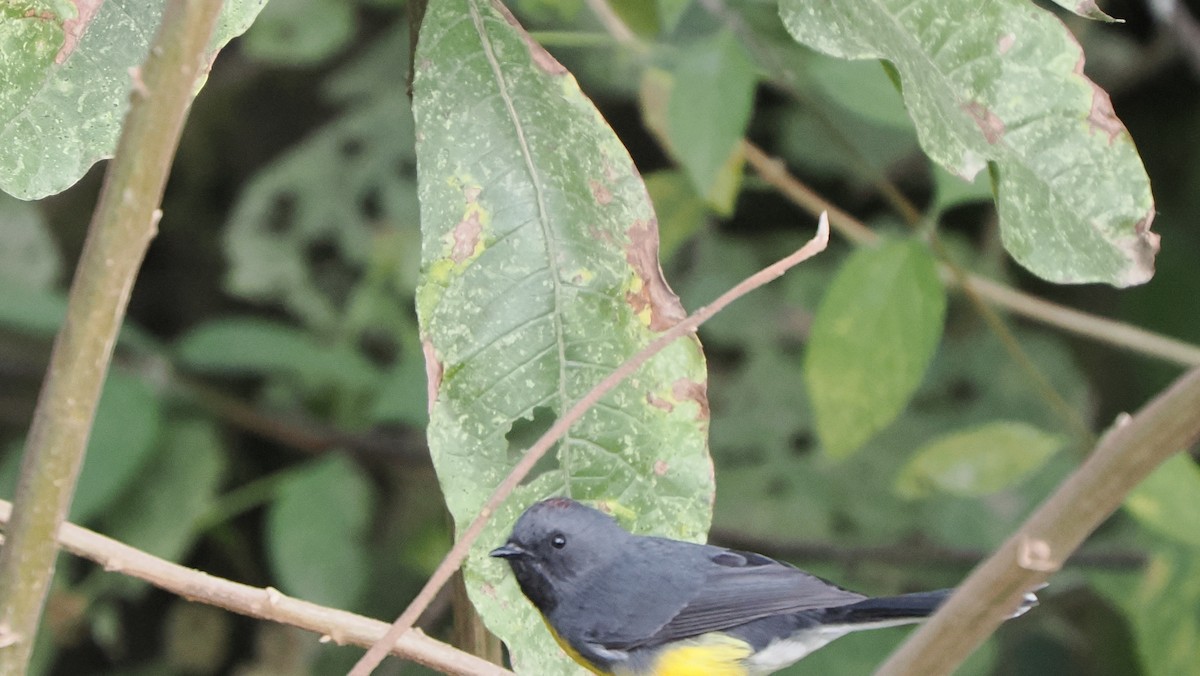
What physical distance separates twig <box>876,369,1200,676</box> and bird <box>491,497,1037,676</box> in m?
0.72

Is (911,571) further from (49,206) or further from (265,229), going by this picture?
(49,206)

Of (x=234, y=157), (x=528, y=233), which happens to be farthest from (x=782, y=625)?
(x=234, y=157)

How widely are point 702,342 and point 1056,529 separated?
6.77ft

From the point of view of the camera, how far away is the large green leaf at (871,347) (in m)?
1.37

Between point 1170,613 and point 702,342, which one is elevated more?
point 702,342

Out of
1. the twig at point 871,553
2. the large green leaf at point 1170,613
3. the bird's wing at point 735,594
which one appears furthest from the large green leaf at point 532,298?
the twig at point 871,553

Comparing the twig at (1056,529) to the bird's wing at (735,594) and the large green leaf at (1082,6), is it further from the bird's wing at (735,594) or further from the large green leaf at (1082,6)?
the bird's wing at (735,594)

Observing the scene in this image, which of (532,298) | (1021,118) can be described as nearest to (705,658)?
(532,298)

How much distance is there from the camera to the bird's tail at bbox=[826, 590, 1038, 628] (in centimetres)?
109

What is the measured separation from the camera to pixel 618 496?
93 cm

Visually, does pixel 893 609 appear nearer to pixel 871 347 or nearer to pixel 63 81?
pixel 871 347

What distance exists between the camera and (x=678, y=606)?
4.40 ft

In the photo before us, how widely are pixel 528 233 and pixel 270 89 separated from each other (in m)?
2.17

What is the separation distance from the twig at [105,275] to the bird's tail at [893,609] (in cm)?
68
